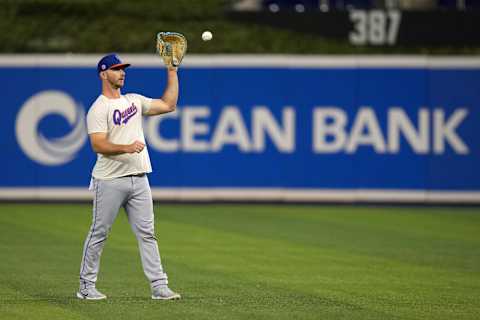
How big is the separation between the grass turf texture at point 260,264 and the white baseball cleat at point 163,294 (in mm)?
100

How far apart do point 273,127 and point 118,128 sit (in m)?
9.85

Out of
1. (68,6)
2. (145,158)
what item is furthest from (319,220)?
(68,6)

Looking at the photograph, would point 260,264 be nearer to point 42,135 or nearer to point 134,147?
point 134,147

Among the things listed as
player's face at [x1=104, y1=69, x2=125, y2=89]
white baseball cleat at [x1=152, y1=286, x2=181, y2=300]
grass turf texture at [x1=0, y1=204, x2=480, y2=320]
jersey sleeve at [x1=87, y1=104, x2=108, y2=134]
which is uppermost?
player's face at [x1=104, y1=69, x2=125, y2=89]

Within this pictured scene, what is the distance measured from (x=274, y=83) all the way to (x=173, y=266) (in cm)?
783

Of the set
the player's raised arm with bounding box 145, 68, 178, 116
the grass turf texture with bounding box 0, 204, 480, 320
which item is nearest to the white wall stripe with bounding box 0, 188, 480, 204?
the grass turf texture with bounding box 0, 204, 480, 320

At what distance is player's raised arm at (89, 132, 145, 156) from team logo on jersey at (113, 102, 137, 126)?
0.16m

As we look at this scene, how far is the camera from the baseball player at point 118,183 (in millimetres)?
9039

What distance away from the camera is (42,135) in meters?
18.6

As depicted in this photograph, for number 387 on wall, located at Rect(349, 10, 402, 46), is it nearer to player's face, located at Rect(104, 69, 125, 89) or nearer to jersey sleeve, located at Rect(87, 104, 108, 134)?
player's face, located at Rect(104, 69, 125, 89)

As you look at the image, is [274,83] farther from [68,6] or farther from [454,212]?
[68,6]

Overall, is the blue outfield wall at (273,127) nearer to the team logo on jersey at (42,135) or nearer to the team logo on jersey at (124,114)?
the team logo on jersey at (42,135)

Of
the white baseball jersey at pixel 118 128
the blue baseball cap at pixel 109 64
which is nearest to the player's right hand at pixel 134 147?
the white baseball jersey at pixel 118 128

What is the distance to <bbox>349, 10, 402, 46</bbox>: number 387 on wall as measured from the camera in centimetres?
1966
